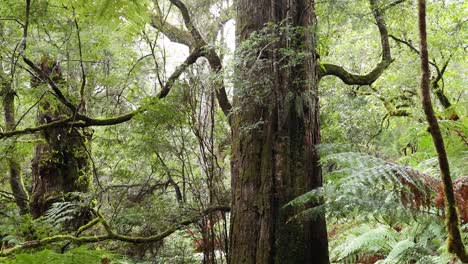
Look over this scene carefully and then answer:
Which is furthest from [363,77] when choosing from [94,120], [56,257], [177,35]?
[56,257]

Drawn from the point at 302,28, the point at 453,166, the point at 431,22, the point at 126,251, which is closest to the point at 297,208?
the point at 453,166

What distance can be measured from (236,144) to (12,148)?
9.27 ft

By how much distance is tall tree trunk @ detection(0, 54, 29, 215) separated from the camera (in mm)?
3877

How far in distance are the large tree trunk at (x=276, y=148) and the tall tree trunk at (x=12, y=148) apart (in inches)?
105

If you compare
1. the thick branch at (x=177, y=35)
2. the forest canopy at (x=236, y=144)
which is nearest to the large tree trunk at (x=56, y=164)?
the forest canopy at (x=236, y=144)

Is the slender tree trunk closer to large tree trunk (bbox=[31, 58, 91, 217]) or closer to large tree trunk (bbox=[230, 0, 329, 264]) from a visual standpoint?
large tree trunk (bbox=[230, 0, 329, 264])

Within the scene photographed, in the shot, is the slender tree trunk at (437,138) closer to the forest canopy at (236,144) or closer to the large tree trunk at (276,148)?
the forest canopy at (236,144)

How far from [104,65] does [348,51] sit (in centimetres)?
469

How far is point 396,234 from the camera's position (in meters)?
4.62

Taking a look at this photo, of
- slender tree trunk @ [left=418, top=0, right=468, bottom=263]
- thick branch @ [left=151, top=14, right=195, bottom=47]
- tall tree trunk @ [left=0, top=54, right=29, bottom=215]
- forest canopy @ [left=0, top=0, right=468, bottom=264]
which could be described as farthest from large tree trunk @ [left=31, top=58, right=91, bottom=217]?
slender tree trunk @ [left=418, top=0, right=468, bottom=263]

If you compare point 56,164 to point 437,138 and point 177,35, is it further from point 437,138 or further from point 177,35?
point 437,138

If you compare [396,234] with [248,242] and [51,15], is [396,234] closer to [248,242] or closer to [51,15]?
[248,242]

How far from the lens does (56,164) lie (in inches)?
187

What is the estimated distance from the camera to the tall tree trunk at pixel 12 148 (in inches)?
153
